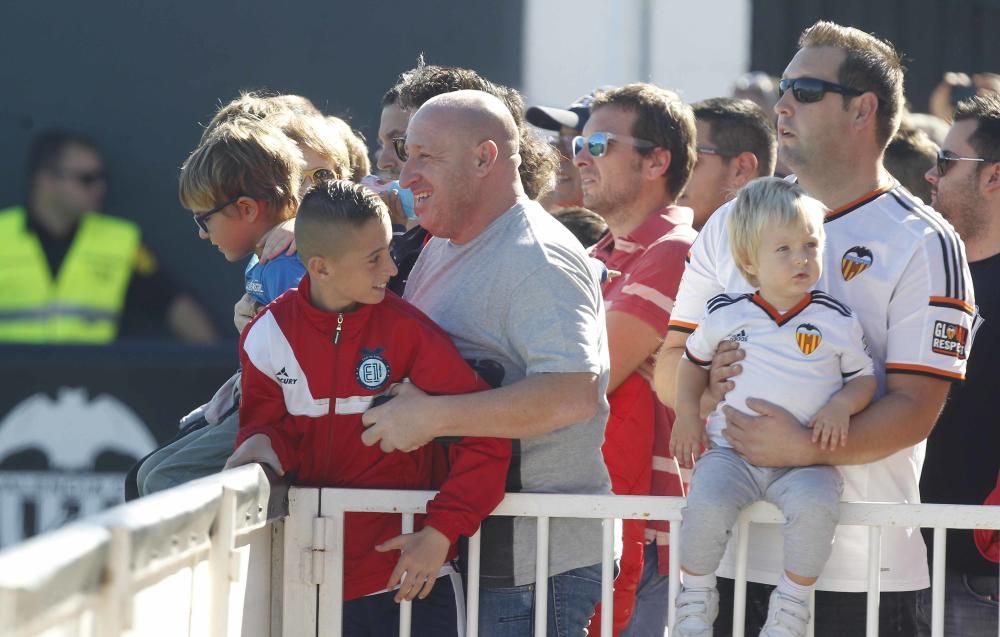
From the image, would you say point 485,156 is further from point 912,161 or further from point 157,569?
point 912,161

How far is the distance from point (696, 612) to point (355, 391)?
33.3 inches

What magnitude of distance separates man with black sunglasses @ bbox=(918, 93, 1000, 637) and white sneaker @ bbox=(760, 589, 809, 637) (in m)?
0.52

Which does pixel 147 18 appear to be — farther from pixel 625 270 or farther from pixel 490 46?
pixel 625 270

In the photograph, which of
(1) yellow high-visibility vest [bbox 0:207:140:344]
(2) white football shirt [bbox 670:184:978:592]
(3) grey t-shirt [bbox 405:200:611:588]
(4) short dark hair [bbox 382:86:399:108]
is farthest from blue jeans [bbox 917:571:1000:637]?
(1) yellow high-visibility vest [bbox 0:207:140:344]

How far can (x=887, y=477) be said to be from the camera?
3078mm

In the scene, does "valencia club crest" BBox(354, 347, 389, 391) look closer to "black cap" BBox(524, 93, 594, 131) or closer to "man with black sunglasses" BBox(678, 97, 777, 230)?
"man with black sunglasses" BBox(678, 97, 777, 230)

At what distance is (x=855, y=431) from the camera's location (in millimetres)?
2922

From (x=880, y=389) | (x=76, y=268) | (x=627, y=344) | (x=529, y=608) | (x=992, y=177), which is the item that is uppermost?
(x=992, y=177)

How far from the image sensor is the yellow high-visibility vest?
718cm

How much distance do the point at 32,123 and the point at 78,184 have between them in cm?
42

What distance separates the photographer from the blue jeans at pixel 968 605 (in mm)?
3426

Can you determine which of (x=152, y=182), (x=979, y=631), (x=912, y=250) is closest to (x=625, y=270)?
(x=912, y=250)

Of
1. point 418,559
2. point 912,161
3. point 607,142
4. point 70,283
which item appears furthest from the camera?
point 70,283

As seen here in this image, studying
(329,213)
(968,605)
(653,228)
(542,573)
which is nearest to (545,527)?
(542,573)
